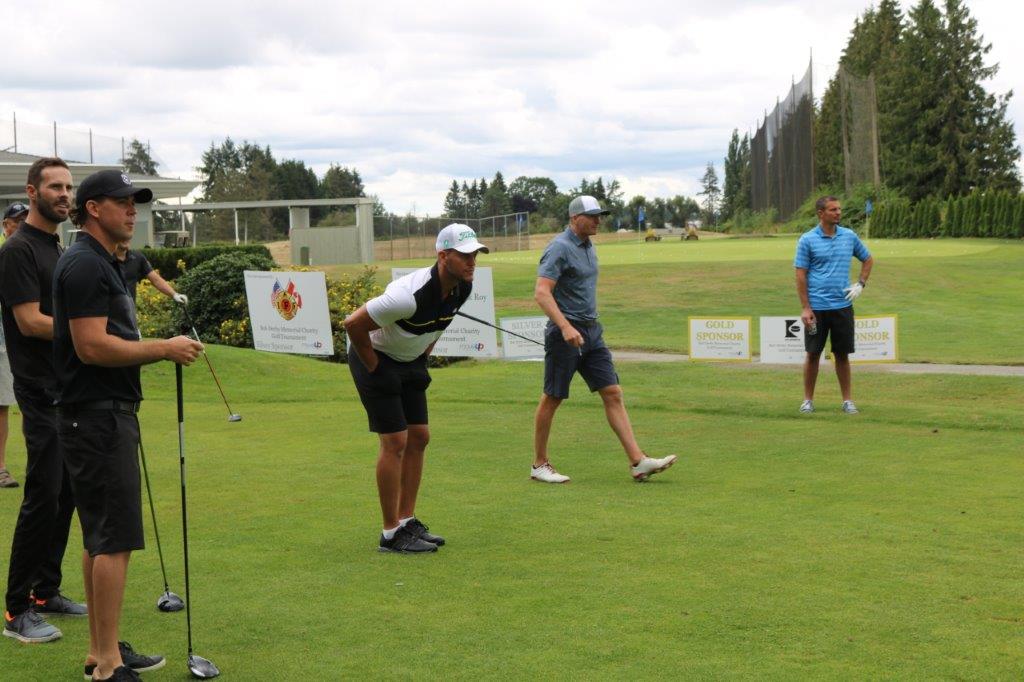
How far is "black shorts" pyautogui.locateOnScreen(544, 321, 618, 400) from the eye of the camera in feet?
31.0

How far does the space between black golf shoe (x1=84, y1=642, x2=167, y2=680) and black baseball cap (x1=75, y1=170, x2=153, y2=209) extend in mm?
1828

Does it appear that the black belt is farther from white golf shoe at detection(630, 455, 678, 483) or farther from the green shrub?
the green shrub

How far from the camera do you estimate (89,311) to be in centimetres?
459

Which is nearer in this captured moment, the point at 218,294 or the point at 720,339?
the point at 720,339

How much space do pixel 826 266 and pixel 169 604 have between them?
342 inches

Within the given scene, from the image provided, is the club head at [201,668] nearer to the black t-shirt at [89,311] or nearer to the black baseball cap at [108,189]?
the black t-shirt at [89,311]

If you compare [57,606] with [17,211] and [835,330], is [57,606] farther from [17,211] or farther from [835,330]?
[835,330]

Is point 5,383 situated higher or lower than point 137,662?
higher

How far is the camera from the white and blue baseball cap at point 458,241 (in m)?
6.58

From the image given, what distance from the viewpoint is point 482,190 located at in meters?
162

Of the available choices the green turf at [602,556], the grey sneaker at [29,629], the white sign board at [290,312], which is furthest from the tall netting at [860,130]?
the grey sneaker at [29,629]

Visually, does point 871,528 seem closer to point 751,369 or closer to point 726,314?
point 751,369

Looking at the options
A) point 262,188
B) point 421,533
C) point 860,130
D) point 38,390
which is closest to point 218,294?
point 421,533

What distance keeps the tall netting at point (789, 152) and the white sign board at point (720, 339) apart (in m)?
67.6
